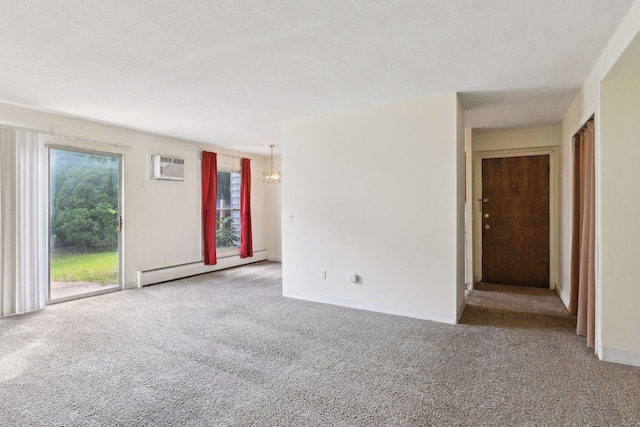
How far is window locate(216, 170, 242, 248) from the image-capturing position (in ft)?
22.7

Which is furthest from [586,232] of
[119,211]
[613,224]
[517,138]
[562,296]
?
[119,211]

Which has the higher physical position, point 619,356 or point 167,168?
point 167,168

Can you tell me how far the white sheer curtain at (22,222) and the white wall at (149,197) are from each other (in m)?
0.33

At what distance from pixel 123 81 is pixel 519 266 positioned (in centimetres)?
588

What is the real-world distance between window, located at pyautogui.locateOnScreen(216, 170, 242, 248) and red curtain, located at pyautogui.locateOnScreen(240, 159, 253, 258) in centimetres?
12

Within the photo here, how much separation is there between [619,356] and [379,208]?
2.45m

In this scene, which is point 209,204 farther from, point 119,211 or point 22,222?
point 22,222

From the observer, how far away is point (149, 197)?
544 cm

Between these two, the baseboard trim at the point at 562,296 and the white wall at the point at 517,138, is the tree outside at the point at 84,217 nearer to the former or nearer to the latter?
the white wall at the point at 517,138

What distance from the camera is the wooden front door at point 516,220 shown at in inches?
202

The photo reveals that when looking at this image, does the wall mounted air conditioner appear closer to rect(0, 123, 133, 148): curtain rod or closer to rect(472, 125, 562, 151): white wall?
rect(0, 123, 133, 148): curtain rod

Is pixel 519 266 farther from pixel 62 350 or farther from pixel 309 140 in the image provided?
pixel 62 350

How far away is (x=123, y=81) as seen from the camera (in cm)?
317

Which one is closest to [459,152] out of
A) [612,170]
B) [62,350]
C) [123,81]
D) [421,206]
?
[421,206]
